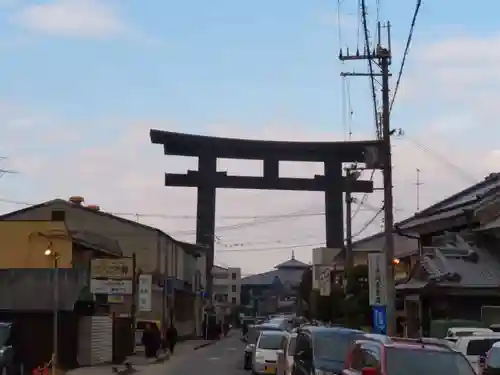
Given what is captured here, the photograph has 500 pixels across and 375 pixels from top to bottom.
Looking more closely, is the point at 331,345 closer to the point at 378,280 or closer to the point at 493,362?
the point at 493,362

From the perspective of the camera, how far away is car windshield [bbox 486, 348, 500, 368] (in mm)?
15181

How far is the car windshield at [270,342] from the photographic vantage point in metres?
31.0

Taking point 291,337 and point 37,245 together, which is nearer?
point 291,337

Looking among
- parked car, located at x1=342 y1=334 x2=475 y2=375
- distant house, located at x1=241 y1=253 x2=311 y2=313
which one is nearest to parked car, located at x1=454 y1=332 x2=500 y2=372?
parked car, located at x1=342 y1=334 x2=475 y2=375

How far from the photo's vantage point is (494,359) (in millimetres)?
15375

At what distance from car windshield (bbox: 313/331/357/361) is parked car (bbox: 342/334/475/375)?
16.1 ft

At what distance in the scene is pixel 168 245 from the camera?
233 feet

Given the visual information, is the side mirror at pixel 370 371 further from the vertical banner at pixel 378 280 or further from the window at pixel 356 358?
the vertical banner at pixel 378 280

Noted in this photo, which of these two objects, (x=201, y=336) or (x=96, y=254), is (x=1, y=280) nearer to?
(x=96, y=254)

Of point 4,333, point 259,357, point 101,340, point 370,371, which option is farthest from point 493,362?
point 101,340

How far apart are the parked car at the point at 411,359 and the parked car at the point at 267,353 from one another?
16.2m

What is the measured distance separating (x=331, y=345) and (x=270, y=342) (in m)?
12.0

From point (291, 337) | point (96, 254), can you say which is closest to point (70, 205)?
point (96, 254)

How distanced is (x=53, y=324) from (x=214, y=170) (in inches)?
1097
